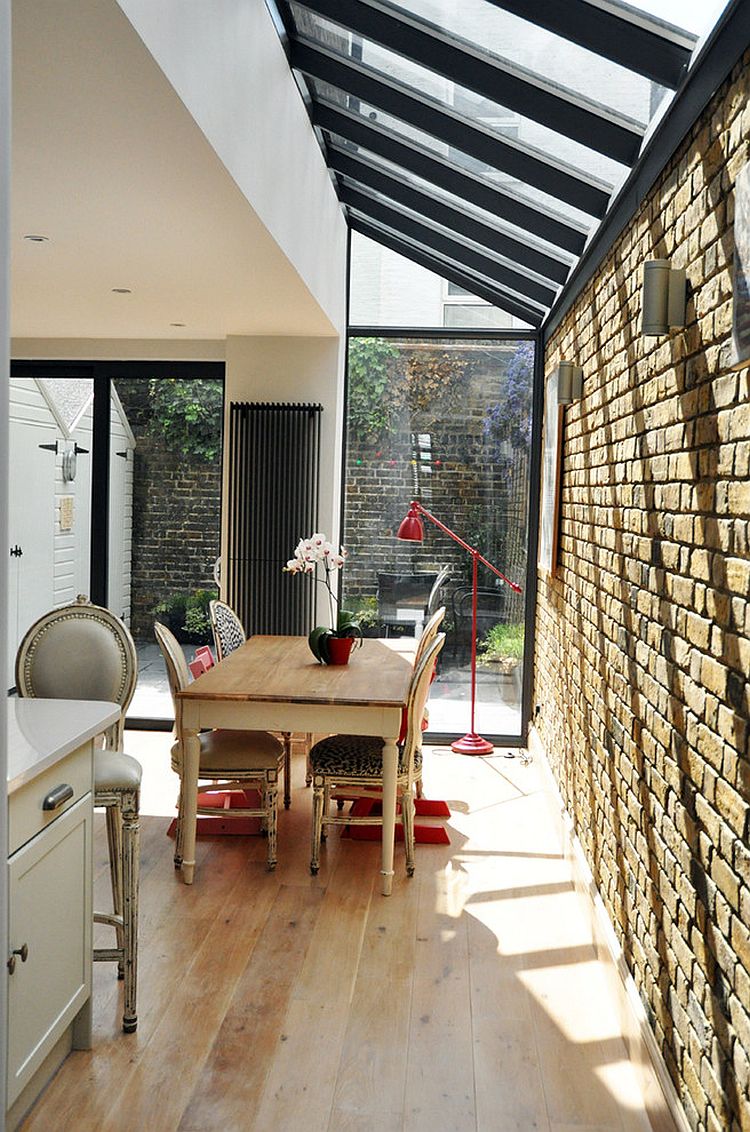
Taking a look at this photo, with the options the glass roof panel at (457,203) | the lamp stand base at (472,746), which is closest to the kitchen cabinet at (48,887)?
the glass roof panel at (457,203)

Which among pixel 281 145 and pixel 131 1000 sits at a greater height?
pixel 281 145

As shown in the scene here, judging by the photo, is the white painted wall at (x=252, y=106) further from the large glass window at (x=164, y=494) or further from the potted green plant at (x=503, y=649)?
the potted green plant at (x=503, y=649)

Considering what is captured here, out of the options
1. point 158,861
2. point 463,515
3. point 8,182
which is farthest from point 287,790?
point 8,182

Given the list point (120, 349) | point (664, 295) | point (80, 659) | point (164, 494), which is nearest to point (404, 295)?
point (120, 349)

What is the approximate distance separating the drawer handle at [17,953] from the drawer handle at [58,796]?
1.02 ft

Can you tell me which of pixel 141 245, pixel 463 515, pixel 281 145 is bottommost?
pixel 463 515

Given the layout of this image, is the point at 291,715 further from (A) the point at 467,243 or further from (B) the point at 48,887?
(A) the point at 467,243

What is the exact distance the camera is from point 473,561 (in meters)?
6.58

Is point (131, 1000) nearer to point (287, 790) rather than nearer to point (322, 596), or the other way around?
point (287, 790)

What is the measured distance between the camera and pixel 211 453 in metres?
6.67

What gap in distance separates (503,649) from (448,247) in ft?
8.05

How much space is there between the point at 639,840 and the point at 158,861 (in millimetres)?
2294

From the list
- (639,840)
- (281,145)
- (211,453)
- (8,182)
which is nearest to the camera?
(8,182)

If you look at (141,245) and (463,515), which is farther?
(463,515)
